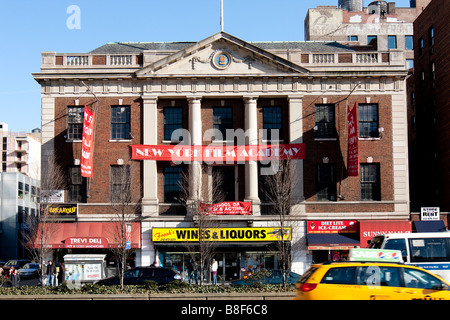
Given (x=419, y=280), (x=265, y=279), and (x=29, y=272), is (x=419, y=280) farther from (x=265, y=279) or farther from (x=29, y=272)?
(x=29, y=272)

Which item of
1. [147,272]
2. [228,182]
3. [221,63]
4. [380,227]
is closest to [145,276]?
[147,272]

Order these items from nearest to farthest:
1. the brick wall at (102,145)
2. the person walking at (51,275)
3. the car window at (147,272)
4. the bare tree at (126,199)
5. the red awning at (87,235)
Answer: the car window at (147,272) → the person walking at (51,275) → the bare tree at (126,199) → the red awning at (87,235) → the brick wall at (102,145)

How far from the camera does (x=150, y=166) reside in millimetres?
35406

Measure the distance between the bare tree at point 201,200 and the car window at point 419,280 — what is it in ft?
61.6

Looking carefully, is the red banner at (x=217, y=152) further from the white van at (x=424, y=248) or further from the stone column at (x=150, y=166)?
the white van at (x=424, y=248)

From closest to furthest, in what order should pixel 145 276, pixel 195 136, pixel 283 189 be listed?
pixel 145 276 → pixel 283 189 → pixel 195 136

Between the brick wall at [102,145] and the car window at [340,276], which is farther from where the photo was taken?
the brick wall at [102,145]

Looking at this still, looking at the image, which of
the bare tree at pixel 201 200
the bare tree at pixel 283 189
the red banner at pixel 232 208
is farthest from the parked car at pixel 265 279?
the red banner at pixel 232 208

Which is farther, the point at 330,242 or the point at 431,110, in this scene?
the point at 431,110

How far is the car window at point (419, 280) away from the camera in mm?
13570

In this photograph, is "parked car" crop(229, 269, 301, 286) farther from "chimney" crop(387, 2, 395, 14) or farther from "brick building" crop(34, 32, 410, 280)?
"chimney" crop(387, 2, 395, 14)

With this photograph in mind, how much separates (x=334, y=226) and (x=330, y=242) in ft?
4.40

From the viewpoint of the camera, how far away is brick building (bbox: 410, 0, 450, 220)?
42.1 metres
